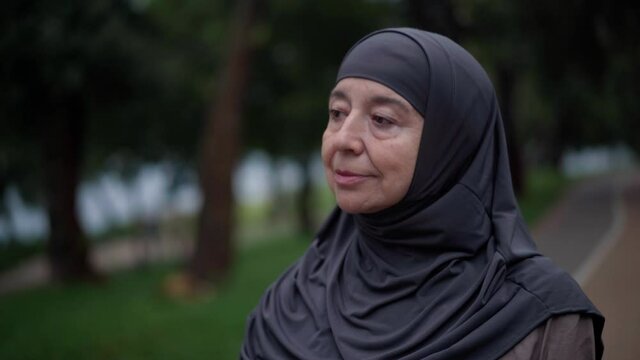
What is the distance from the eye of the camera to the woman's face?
73.5 inches

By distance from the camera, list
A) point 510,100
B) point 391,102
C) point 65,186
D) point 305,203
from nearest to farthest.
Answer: point 391,102 → point 65,186 → point 510,100 → point 305,203

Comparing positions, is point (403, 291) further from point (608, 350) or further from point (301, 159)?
point (301, 159)

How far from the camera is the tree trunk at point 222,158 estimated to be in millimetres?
12266

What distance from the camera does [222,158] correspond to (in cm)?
1228

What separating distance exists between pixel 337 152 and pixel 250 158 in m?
23.8

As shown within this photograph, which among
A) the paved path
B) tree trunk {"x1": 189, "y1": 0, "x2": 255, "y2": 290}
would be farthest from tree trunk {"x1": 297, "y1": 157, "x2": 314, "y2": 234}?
tree trunk {"x1": 189, "y1": 0, "x2": 255, "y2": 290}

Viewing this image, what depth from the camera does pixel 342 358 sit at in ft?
6.25

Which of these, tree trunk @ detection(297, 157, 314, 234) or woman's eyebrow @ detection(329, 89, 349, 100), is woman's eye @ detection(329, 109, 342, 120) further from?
tree trunk @ detection(297, 157, 314, 234)

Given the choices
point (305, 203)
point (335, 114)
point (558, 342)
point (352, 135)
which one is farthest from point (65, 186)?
point (558, 342)

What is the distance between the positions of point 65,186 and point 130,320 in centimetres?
479

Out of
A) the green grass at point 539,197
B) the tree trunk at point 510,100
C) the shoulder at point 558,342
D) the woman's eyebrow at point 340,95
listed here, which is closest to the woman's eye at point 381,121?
the woman's eyebrow at point 340,95

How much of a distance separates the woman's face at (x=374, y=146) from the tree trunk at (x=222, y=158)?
10.5m

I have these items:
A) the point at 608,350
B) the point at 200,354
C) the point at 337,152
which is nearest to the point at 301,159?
the point at 200,354

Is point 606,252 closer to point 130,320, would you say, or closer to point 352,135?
point 130,320
